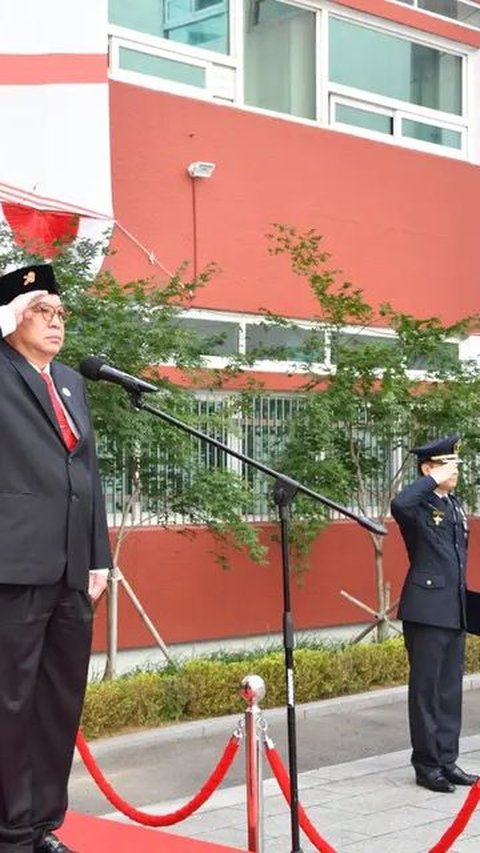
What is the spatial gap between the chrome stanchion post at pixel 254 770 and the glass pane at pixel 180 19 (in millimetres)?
6710

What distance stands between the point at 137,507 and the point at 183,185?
105 inches

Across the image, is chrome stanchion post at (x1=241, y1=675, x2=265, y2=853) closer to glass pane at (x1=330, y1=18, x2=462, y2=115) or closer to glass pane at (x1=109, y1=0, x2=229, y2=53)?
glass pane at (x1=109, y1=0, x2=229, y2=53)

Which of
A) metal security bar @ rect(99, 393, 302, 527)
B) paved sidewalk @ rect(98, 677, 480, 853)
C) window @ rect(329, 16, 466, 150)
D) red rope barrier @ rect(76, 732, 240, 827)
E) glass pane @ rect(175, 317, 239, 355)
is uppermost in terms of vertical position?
window @ rect(329, 16, 466, 150)

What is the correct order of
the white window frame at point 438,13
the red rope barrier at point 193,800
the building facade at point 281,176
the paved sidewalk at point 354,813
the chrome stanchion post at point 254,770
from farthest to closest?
the white window frame at point 438,13 → the building facade at point 281,176 → the paved sidewalk at point 354,813 → the red rope barrier at point 193,800 → the chrome stanchion post at point 254,770

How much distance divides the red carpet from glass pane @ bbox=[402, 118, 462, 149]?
8531mm

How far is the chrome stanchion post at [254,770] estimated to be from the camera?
15.8ft

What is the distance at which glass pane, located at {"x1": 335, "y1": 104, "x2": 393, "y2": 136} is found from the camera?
1184cm

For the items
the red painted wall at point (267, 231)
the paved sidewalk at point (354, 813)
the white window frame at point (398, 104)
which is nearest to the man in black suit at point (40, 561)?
the paved sidewalk at point (354, 813)

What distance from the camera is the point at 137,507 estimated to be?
9.12 meters

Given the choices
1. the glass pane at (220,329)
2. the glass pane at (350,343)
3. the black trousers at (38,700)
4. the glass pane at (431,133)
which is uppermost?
the glass pane at (431,133)

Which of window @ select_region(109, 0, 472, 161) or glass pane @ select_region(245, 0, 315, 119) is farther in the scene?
glass pane @ select_region(245, 0, 315, 119)

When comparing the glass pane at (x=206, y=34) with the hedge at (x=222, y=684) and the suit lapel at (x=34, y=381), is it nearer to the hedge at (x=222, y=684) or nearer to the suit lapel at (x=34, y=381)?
the hedge at (x=222, y=684)

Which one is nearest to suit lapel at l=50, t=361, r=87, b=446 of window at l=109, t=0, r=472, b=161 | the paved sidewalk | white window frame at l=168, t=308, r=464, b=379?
the paved sidewalk

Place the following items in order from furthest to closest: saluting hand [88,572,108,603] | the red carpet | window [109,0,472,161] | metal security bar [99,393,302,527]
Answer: window [109,0,472,161] → metal security bar [99,393,302,527] → the red carpet → saluting hand [88,572,108,603]
